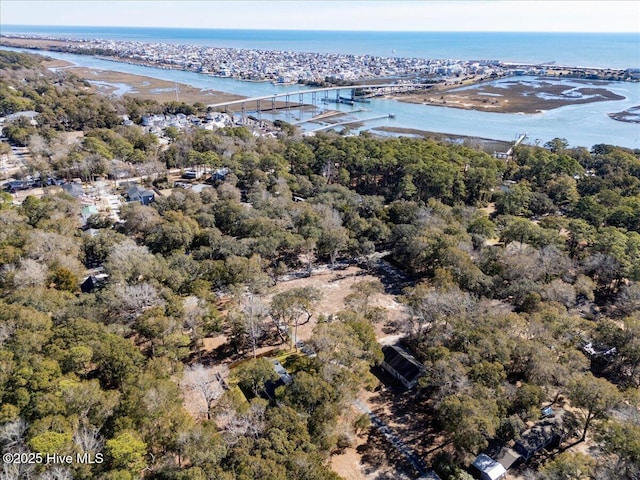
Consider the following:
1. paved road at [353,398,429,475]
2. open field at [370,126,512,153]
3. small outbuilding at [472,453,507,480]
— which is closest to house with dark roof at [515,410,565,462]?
small outbuilding at [472,453,507,480]

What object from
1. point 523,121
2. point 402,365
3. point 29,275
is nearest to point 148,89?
point 523,121

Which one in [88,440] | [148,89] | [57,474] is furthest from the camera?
[148,89]

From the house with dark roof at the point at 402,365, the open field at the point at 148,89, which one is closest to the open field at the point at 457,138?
the house with dark roof at the point at 402,365

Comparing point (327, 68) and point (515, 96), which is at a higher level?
point (327, 68)

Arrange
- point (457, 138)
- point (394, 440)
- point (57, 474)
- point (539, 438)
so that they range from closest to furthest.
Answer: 1. point (57, 474)
2. point (539, 438)
3. point (394, 440)
4. point (457, 138)

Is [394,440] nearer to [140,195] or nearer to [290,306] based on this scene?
[290,306]

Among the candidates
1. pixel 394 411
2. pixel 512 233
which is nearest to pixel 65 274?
pixel 394 411

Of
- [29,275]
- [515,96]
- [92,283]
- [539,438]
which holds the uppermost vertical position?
[515,96]

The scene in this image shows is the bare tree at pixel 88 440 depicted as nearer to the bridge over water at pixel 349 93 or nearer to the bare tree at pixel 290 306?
the bare tree at pixel 290 306
